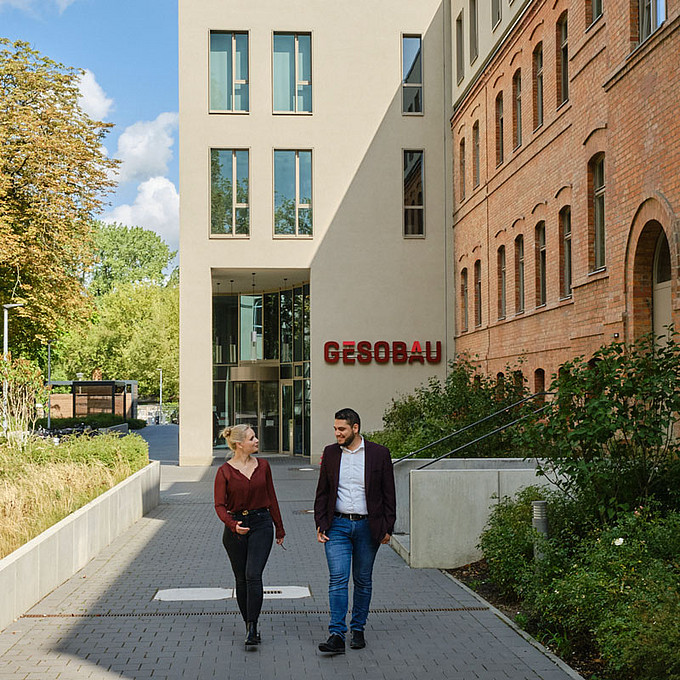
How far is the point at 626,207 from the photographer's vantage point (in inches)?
591

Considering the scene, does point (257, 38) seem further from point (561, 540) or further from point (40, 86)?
point (561, 540)

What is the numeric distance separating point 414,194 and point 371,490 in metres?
26.0

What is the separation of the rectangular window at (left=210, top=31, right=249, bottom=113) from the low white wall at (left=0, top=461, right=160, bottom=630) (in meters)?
18.1

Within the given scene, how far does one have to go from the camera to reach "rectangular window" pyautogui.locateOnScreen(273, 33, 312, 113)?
33.3 metres

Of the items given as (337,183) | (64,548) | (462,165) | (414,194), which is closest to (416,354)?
(414,194)

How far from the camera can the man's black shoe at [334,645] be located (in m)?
8.10

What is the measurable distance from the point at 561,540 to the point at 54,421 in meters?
41.4

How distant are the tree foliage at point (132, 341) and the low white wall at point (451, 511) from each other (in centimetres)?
6860

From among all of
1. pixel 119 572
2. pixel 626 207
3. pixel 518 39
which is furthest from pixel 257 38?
pixel 119 572

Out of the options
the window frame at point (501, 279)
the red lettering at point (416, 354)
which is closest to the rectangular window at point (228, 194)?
the red lettering at point (416, 354)

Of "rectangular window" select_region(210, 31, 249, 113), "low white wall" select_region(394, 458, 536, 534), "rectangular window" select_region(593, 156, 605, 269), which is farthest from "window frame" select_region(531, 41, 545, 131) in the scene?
"rectangular window" select_region(210, 31, 249, 113)

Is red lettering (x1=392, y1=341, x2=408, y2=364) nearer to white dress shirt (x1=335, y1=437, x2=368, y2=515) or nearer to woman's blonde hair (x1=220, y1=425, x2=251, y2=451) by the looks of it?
woman's blonde hair (x1=220, y1=425, x2=251, y2=451)

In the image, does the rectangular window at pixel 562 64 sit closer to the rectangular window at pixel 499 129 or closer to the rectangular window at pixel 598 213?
the rectangular window at pixel 598 213

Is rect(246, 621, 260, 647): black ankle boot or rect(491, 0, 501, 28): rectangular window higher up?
rect(491, 0, 501, 28): rectangular window
